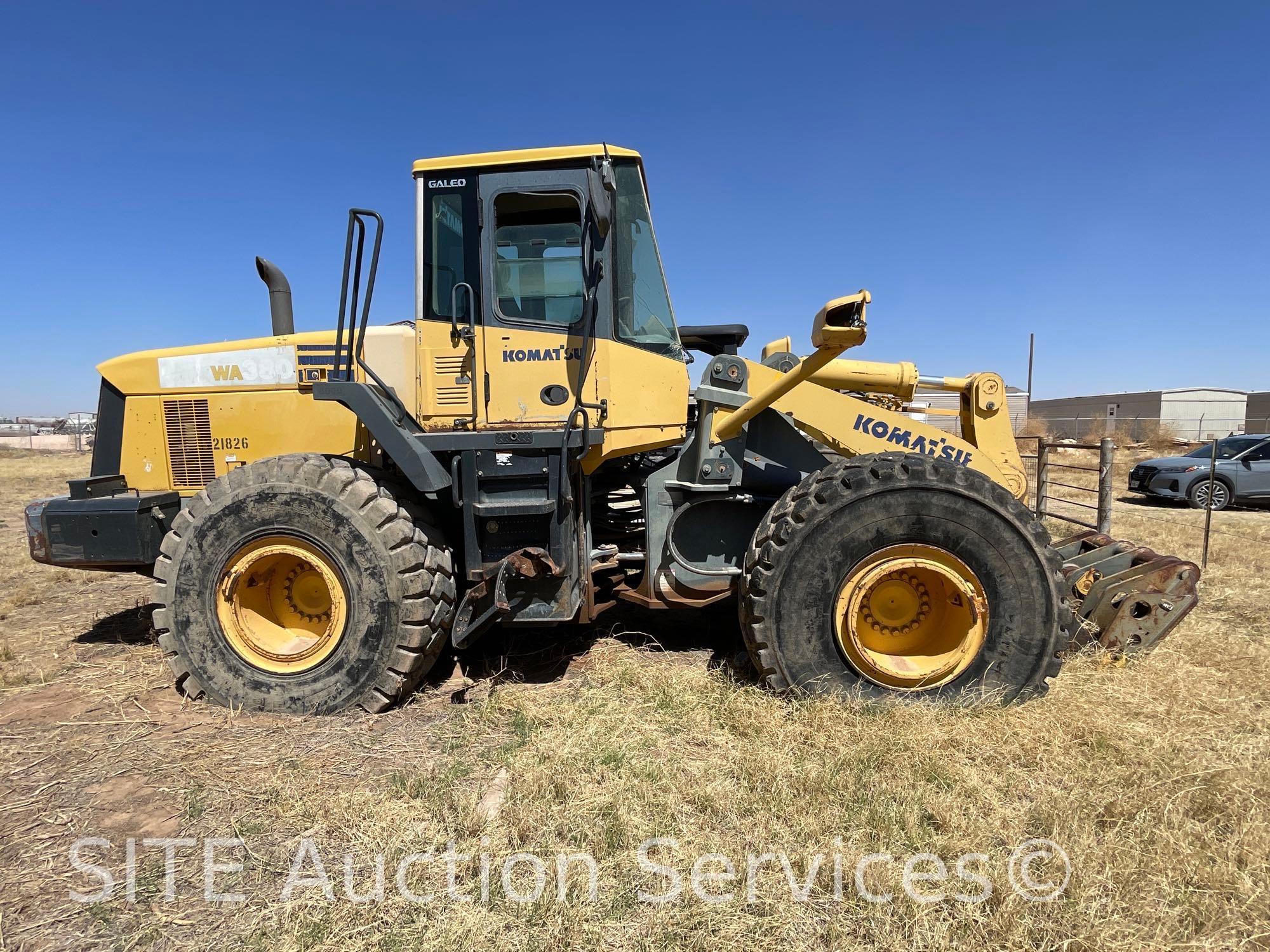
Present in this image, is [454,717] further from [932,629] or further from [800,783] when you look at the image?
[932,629]

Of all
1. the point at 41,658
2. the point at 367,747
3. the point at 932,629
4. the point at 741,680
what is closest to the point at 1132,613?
the point at 932,629

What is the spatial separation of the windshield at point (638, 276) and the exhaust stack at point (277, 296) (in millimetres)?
2504

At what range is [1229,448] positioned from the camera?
1334 cm

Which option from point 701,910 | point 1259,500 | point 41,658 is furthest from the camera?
point 1259,500

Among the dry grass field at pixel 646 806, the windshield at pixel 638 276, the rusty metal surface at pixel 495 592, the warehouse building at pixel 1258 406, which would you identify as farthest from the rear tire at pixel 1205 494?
the warehouse building at pixel 1258 406

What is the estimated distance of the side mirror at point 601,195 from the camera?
11.4ft

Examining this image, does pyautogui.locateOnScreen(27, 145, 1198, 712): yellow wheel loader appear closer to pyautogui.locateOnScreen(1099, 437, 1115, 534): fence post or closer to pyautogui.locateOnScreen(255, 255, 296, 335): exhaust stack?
pyautogui.locateOnScreen(255, 255, 296, 335): exhaust stack

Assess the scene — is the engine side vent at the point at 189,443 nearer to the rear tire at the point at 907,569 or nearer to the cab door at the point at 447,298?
the cab door at the point at 447,298

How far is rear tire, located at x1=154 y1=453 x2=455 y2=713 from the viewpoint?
369 cm

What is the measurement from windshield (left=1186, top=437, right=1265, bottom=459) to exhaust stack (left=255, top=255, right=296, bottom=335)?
15.6 metres

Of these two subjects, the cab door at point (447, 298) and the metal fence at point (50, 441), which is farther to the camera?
the metal fence at point (50, 441)

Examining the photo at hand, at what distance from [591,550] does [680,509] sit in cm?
63

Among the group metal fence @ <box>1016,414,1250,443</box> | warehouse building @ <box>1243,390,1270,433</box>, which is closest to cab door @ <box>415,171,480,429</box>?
metal fence @ <box>1016,414,1250,443</box>

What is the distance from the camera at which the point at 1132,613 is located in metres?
4.07
